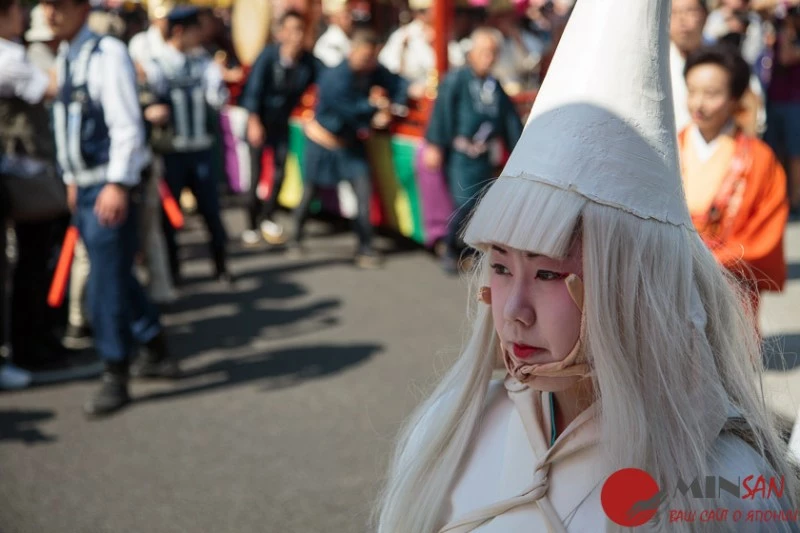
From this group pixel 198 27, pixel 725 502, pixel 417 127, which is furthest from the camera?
pixel 417 127

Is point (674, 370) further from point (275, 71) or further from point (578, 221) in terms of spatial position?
point (275, 71)

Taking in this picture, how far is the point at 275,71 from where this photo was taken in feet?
27.0

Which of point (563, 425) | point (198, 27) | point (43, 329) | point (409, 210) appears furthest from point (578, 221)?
point (409, 210)

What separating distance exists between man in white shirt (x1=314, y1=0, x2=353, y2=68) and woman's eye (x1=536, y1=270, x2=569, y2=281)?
7.52 meters

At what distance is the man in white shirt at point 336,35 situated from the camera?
Answer: 902 cm

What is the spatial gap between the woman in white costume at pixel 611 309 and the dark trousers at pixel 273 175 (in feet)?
22.8

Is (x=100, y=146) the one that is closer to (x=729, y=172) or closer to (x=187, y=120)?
(x=187, y=120)

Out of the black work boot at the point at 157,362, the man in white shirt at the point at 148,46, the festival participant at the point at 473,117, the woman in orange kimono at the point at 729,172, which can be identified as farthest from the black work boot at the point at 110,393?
the festival participant at the point at 473,117

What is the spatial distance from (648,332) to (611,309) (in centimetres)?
7

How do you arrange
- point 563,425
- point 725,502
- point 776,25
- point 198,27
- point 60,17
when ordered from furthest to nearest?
point 776,25 < point 198,27 < point 60,17 < point 563,425 < point 725,502

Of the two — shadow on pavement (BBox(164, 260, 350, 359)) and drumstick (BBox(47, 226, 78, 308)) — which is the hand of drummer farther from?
shadow on pavement (BBox(164, 260, 350, 359))

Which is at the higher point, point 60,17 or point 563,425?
point 60,17

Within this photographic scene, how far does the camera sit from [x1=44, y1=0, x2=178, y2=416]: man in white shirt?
4.54 meters

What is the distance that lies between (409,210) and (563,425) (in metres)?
6.56
